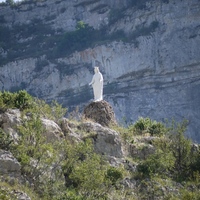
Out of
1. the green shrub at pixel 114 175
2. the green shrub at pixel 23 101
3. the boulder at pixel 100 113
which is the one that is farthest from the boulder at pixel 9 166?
the boulder at pixel 100 113

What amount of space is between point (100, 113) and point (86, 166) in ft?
17.9

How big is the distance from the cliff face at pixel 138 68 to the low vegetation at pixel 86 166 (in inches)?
1174

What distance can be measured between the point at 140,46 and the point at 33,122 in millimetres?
40010

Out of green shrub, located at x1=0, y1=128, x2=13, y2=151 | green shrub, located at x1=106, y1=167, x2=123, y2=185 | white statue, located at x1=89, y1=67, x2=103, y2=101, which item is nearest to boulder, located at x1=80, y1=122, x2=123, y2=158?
green shrub, located at x1=106, y1=167, x2=123, y2=185

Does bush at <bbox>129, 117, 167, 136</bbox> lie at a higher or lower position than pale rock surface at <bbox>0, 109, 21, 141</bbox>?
lower

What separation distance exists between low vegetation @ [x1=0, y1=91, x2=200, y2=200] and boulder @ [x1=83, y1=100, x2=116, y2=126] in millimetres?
770

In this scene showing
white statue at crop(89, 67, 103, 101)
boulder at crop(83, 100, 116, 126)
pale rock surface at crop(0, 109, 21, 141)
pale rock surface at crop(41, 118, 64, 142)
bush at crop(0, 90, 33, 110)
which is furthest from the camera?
white statue at crop(89, 67, 103, 101)

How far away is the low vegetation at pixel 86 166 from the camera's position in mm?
18375

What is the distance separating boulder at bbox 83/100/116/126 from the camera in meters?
23.8

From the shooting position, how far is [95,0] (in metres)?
65.9

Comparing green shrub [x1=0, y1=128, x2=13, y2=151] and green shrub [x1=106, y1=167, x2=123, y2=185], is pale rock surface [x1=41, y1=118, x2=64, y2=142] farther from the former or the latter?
green shrub [x1=106, y1=167, x2=123, y2=185]

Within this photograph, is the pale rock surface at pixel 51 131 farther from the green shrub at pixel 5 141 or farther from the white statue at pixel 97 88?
the white statue at pixel 97 88

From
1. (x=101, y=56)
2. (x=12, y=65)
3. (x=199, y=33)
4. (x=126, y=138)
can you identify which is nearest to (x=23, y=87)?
(x=12, y=65)

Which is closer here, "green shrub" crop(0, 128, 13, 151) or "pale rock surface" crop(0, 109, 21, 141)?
"green shrub" crop(0, 128, 13, 151)
